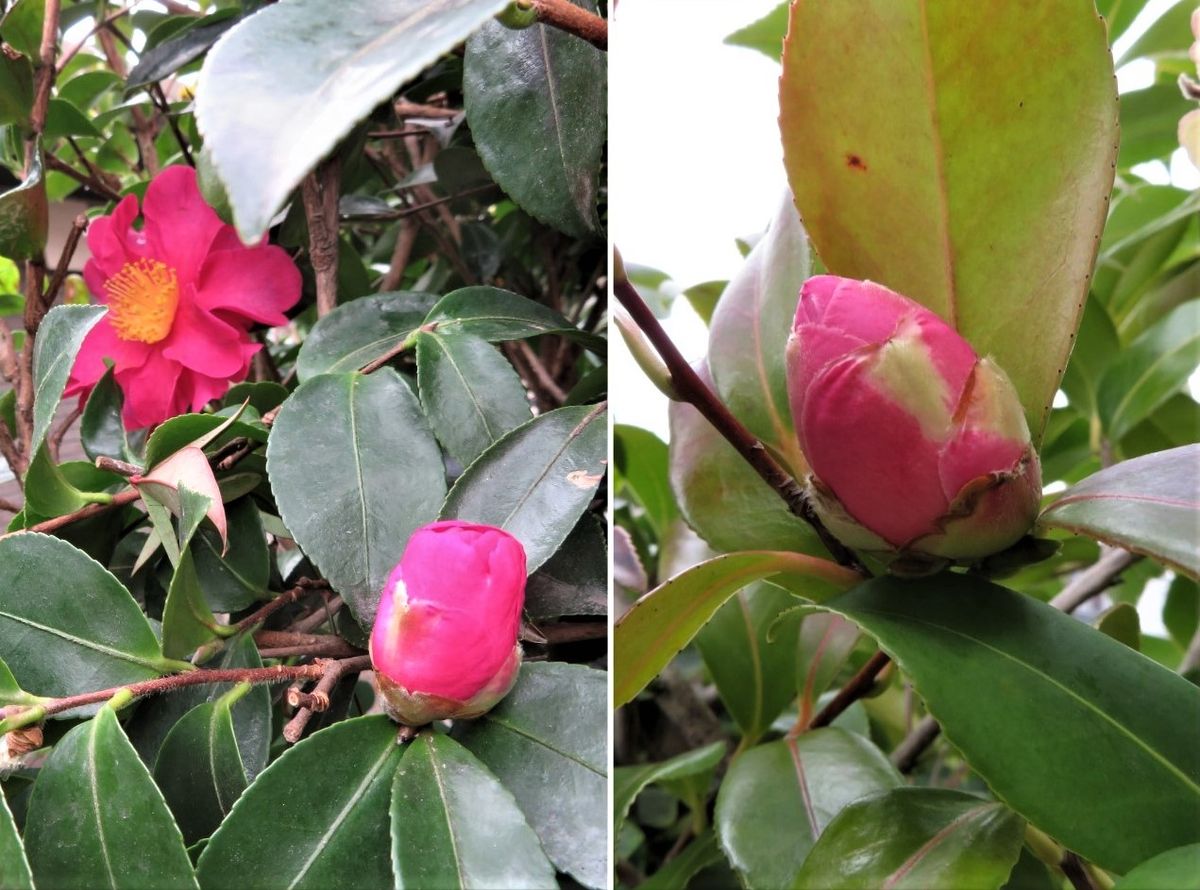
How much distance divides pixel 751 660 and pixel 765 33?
0.38 m

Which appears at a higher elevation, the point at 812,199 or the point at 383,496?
the point at 812,199

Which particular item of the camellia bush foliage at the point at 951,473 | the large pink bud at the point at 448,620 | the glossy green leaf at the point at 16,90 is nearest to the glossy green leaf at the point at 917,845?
the camellia bush foliage at the point at 951,473

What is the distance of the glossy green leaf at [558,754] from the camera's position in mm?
318

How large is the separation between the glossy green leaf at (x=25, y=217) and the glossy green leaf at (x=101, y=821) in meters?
0.34

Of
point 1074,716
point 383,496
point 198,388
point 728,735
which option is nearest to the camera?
point 1074,716

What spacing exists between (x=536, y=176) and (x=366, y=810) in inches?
10.8

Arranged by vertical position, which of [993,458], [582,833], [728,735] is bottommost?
[728,735]

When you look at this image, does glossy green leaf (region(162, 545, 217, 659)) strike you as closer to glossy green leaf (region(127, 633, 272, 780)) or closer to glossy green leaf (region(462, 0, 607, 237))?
glossy green leaf (region(127, 633, 272, 780))

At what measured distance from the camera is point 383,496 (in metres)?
0.38

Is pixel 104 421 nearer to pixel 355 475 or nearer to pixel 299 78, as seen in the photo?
pixel 355 475

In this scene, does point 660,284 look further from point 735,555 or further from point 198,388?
point 735,555

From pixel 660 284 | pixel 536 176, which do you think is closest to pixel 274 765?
pixel 536 176

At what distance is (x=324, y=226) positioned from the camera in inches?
21.2

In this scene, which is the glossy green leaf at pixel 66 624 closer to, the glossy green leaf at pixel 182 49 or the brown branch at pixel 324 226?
the brown branch at pixel 324 226
